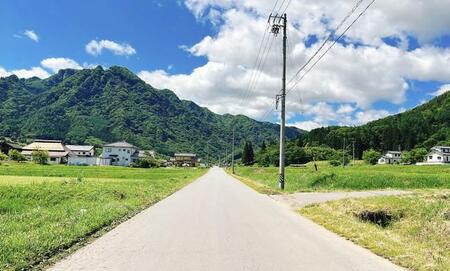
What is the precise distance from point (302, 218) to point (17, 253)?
33.0 ft

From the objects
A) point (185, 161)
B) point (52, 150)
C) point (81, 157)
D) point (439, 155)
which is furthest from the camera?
point (185, 161)

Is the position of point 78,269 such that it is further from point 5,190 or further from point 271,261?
point 5,190

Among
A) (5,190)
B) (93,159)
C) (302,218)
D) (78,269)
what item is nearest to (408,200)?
(302,218)

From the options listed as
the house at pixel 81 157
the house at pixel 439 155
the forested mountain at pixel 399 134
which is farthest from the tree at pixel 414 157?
the house at pixel 81 157

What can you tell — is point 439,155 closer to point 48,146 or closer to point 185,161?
point 185,161

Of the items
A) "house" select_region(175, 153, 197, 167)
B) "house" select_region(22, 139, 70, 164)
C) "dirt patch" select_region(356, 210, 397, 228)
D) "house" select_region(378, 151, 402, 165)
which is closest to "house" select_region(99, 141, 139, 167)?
"house" select_region(22, 139, 70, 164)

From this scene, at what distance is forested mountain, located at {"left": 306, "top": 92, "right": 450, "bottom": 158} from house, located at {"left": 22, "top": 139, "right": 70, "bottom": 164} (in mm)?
91579

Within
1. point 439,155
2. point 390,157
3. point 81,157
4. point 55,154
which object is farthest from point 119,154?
point 439,155

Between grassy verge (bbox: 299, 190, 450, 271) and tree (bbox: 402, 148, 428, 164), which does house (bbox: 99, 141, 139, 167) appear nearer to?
tree (bbox: 402, 148, 428, 164)

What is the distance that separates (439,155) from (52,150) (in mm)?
115428

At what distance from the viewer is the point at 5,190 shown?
1038 inches

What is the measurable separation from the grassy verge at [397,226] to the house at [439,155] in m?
116

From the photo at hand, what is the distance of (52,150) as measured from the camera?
453ft

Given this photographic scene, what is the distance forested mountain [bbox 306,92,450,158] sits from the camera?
6014 inches
